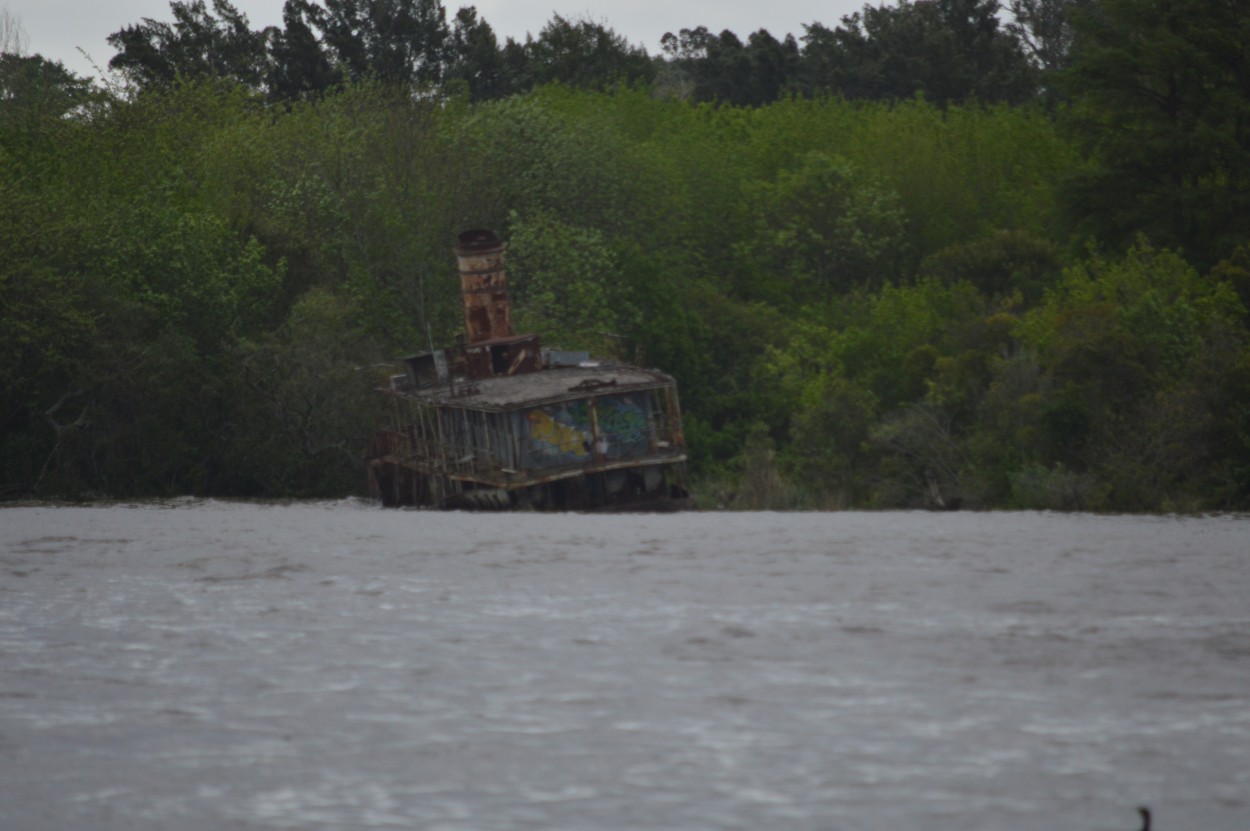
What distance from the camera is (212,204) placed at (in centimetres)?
5388

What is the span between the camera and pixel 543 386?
126 ft

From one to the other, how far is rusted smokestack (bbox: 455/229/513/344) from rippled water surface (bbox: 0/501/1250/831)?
17279 millimetres

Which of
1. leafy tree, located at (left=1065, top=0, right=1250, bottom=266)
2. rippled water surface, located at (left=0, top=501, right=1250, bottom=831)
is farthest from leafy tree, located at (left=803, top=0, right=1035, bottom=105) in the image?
rippled water surface, located at (left=0, top=501, right=1250, bottom=831)

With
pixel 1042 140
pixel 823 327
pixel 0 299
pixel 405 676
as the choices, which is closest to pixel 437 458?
pixel 0 299

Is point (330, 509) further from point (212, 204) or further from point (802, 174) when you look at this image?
point (802, 174)

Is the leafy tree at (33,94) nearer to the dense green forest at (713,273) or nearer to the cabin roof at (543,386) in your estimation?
the dense green forest at (713,273)

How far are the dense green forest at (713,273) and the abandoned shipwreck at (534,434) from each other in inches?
117

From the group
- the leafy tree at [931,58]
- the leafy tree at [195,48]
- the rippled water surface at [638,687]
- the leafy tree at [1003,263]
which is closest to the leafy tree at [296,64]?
the leafy tree at [195,48]

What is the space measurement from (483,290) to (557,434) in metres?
7.62

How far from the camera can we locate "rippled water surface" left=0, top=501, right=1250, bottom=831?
11328 millimetres

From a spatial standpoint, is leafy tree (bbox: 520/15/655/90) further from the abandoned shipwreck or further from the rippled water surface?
the rippled water surface

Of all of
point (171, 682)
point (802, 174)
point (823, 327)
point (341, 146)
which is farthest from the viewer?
point (802, 174)

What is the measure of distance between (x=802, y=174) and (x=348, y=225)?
57.6 ft

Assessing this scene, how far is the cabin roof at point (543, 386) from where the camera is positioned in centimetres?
3732
